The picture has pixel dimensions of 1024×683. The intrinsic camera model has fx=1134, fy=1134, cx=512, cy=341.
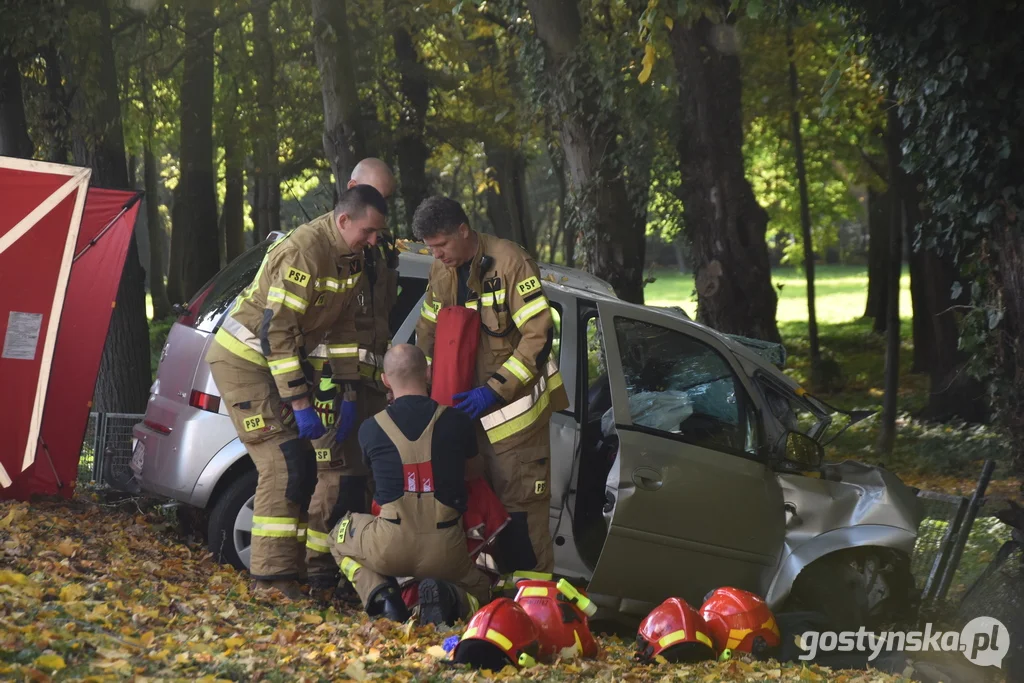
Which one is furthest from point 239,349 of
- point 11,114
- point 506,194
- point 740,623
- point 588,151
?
point 506,194

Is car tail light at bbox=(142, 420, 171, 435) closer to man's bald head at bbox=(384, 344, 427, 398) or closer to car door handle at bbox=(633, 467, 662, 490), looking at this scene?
man's bald head at bbox=(384, 344, 427, 398)

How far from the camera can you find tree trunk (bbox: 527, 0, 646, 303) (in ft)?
33.8

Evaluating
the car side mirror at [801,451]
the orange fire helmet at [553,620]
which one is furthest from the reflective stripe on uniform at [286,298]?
the car side mirror at [801,451]

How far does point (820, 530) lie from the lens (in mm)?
6152

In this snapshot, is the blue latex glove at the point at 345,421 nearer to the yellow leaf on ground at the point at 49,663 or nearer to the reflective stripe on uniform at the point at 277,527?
the reflective stripe on uniform at the point at 277,527

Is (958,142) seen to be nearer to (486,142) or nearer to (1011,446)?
(1011,446)

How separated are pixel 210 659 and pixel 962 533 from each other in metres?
4.23

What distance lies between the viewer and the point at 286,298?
5488 millimetres

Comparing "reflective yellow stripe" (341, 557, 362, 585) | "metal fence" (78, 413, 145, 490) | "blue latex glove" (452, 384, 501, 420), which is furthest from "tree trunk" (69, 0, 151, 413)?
"blue latex glove" (452, 384, 501, 420)

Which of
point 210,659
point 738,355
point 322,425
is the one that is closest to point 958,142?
point 738,355

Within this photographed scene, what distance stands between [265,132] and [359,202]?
1394 centimetres

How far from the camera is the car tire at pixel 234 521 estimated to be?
19.4 feet

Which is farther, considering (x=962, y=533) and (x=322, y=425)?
(x=962, y=533)

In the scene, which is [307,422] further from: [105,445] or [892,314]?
[892,314]
